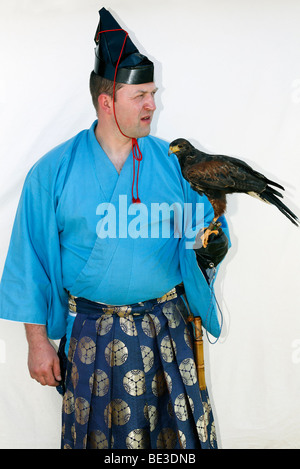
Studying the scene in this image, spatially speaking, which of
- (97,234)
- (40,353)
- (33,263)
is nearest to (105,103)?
(97,234)

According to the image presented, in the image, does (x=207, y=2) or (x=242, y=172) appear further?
(x=207, y=2)

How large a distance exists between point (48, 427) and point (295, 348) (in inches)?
37.4

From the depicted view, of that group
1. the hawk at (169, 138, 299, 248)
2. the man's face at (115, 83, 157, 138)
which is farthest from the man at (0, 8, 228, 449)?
the hawk at (169, 138, 299, 248)

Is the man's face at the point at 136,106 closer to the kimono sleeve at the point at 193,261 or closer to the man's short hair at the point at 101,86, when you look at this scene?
the man's short hair at the point at 101,86

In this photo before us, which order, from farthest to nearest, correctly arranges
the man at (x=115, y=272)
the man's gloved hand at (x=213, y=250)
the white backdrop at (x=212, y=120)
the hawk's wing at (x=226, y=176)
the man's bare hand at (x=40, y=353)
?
the white backdrop at (x=212, y=120)
the man's bare hand at (x=40, y=353)
the man at (x=115, y=272)
the man's gloved hand at (x=213, y=250)
the hawk's wing at (x=226, y=176)

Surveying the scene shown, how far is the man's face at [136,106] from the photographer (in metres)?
1.41

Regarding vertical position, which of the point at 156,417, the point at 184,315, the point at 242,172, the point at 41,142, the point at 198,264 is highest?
the point at 41,142

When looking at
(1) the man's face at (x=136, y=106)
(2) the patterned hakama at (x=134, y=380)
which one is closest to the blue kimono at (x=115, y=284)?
(2) the patterned hakama at (x=134, y=380)

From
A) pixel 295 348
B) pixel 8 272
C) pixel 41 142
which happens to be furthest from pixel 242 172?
pixel 295 348

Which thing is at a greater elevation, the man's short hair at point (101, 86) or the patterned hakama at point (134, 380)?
the man's short hair at point (101, 86)

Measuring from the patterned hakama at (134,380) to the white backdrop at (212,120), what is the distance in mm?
480

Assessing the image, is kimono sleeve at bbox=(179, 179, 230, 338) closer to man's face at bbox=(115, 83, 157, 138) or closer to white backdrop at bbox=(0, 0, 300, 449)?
man's face at bbox=(115, 83, 157, 138)

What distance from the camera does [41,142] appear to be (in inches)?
71.6
